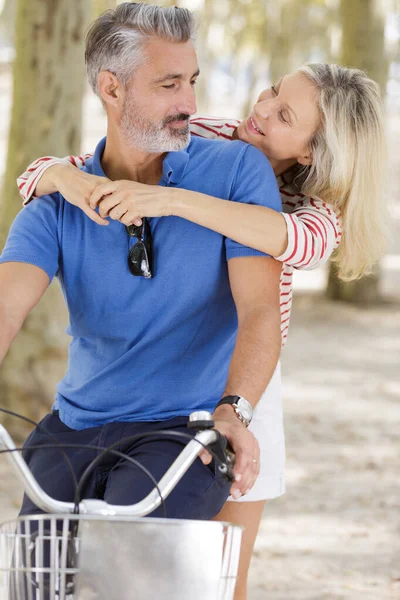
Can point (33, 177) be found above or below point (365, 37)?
above

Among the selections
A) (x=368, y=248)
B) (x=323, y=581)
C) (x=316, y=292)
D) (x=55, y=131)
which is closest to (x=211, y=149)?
(x=368, y=248)

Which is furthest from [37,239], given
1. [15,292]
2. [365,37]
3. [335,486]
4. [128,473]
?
[365,37]

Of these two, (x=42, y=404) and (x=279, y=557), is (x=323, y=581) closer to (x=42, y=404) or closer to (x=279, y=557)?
(x=279, y=557)

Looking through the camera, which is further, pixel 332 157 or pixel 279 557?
pixel 279 557

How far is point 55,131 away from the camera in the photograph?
575 cm

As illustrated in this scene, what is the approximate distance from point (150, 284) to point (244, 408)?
0.51m

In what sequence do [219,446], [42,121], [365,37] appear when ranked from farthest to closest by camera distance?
[365,37] < [42,121] < [219,446]

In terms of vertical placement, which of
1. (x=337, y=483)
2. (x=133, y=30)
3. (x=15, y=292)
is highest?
(x=133, y=30)

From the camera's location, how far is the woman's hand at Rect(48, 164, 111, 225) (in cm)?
241

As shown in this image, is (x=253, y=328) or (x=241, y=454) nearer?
(x=241, y=454)

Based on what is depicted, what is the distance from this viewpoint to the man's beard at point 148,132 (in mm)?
2533

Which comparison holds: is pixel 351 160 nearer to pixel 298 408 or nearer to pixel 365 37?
pixel 298 408

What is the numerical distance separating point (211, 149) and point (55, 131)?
3.32 metres

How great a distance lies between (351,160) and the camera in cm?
262
